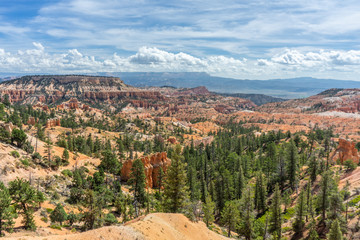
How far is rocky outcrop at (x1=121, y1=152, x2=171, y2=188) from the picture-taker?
237ft

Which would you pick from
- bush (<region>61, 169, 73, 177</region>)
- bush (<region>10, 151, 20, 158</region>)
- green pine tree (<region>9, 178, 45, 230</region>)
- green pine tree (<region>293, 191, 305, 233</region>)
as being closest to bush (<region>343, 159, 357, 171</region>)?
green pine tree (<region>293, 191, 305, 233</region>)

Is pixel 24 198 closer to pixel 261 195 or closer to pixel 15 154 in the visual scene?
pixel 15 154

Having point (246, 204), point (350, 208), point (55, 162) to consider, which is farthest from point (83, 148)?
point (350, 208)

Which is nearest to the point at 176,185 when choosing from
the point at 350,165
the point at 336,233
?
the point at 336,233

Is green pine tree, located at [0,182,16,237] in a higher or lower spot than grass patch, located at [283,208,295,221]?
higher

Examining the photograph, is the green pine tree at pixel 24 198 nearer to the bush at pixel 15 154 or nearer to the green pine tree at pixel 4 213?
the green pine tree at pixel 4 213

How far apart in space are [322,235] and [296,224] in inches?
171

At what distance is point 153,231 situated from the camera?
79.1ft

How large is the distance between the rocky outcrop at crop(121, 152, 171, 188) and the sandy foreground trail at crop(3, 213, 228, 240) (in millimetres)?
42160

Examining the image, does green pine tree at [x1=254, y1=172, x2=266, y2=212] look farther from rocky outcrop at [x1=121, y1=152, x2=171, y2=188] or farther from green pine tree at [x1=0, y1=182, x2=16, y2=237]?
green pine tree at [x1=0, y1=182, x2=16, y2=237]

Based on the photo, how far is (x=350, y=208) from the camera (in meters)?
43.8

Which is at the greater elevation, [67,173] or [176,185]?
[176,185]

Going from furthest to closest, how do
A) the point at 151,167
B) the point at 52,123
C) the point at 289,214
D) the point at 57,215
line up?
1. the point at 52,123
2. the point at 151,167
3. the point at 289,214
4. the point at 57,215

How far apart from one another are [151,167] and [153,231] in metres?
50.4
